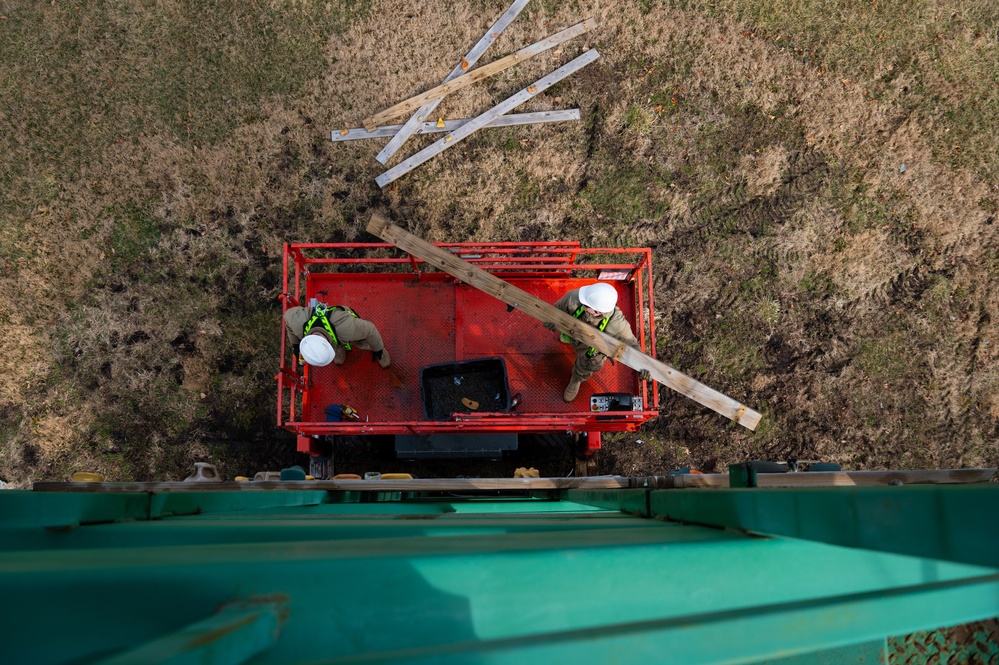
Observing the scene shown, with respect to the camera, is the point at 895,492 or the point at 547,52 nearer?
the point at 895,492

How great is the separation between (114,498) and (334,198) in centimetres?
607

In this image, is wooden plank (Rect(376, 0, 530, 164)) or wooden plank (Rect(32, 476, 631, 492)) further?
wooden plank (Rect(376, 0, 530, 164))

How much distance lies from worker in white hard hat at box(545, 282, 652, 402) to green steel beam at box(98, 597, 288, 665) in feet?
15.6

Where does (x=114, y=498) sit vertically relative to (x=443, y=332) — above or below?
below

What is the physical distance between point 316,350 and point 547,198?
3.95 meters

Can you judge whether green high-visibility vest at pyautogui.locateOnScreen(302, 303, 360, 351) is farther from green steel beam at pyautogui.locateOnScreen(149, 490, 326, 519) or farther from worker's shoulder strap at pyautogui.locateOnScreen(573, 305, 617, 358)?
worker's shoulder strap at pyautogui.locateOnScreen(573, 305, 617, 358)

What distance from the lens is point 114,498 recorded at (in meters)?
2.79

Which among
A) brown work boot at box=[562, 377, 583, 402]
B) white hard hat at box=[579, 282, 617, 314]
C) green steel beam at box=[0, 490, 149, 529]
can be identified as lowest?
green steel beam at box=[0, 490, 149, 529]

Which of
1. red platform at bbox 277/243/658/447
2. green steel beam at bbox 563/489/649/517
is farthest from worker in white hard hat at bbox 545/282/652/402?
green steel beam at bbox 563/489/649/517

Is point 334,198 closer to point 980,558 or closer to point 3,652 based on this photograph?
point 3,652

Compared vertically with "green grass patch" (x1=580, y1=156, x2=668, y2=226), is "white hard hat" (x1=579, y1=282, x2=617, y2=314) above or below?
below

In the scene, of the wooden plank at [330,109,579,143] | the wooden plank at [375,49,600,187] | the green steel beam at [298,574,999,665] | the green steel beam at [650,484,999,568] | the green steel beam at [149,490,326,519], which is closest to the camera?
the green steel beam at [298,574,999,665]

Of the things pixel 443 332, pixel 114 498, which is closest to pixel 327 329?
pixel 443 332

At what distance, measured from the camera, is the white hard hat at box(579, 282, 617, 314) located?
5805 millimetres
